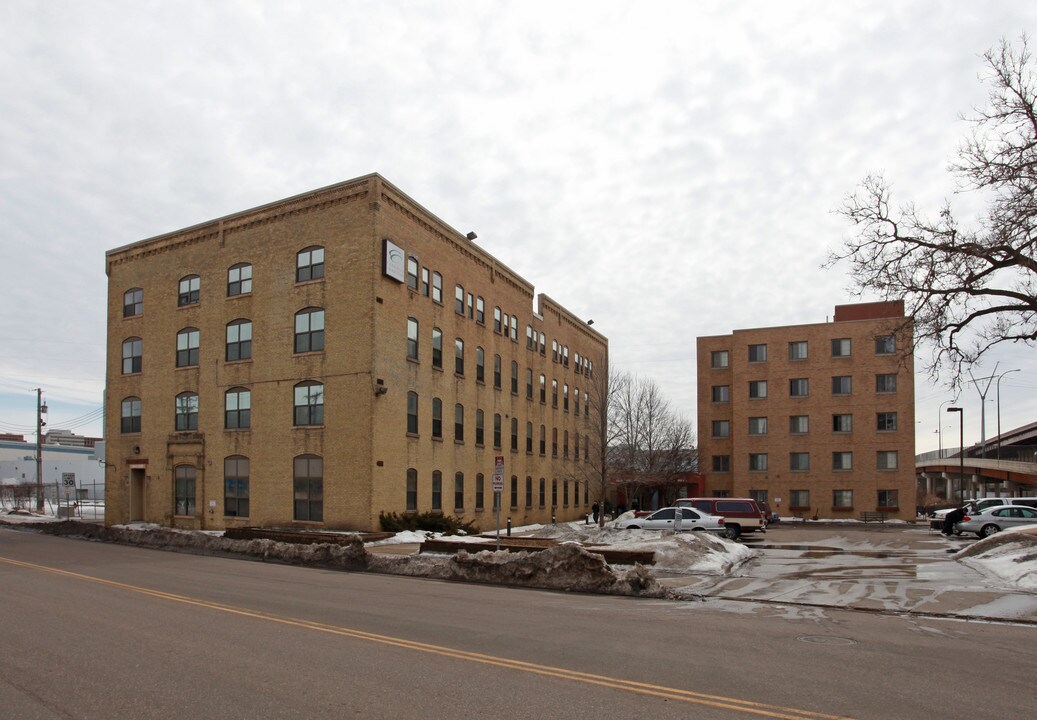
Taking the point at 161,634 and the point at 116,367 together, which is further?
the point at 116,367

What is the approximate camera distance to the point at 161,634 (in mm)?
10109

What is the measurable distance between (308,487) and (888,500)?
46039 mm

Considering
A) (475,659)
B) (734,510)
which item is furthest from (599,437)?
(475,659)

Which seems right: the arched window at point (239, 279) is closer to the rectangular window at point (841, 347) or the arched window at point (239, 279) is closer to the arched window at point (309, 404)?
the arched window at point (309, 404)

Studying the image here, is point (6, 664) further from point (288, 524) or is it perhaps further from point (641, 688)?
point (288, 524)

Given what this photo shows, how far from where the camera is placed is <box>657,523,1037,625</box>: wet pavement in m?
14.5

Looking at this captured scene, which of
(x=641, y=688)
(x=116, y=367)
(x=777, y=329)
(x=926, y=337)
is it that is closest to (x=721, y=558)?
(x=926, y=337)

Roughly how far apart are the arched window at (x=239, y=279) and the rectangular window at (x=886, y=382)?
158ft

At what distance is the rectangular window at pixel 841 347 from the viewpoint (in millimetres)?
62172

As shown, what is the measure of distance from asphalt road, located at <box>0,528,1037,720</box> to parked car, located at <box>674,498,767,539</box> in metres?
20.5

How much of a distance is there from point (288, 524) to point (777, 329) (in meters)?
45.1

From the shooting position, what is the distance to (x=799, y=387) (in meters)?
63.3

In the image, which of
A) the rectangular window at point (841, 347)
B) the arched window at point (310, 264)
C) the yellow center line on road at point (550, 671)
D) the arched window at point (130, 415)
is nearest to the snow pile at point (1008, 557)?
the yellow center line on road at point (550, 671)

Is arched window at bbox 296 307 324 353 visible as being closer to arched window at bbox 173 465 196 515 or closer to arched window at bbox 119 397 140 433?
arched window at bbox 173 465 196 515
